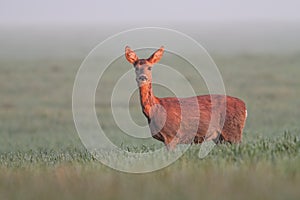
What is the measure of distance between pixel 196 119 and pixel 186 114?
0.55ft

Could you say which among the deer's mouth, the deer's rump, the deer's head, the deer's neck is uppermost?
the deer's head

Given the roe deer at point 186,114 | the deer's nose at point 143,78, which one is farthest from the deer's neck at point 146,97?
the deer's nose at point 143,78

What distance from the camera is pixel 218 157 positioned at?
378 inches

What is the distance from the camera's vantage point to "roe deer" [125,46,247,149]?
11.0m

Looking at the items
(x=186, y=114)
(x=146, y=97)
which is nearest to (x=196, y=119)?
(x=186, y=114)

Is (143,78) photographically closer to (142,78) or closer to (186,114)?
(142,78)

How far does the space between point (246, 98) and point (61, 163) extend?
2306cm

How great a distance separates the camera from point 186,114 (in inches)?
Result: 448

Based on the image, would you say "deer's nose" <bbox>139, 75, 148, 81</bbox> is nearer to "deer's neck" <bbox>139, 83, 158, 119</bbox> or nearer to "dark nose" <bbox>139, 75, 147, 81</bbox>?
"dark nose" <bbox>139, 75, 147, 81</bbox>

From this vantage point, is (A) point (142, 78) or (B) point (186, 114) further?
(B) point (186, 114)

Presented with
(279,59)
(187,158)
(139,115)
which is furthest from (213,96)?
(279,59)

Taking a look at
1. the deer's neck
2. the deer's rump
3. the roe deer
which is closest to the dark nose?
the roe deer

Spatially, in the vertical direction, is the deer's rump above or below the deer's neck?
below

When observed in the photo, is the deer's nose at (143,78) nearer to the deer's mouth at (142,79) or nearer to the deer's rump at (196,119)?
the deer's mouth at (142,79)
